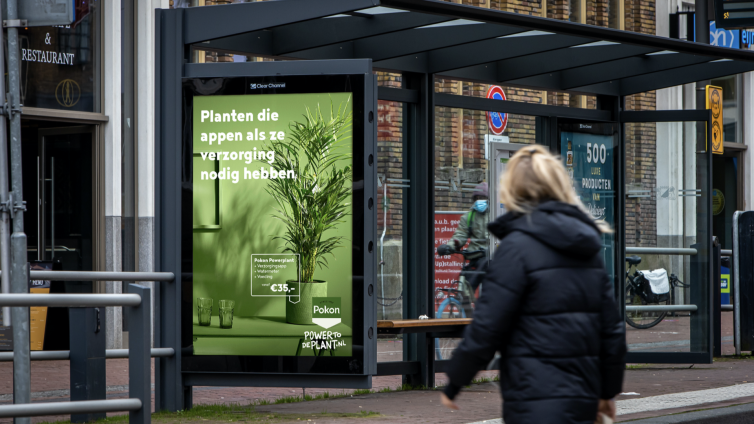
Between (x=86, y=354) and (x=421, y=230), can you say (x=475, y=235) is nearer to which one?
(x=421, y=230)

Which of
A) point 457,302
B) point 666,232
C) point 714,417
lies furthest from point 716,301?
point 714,417

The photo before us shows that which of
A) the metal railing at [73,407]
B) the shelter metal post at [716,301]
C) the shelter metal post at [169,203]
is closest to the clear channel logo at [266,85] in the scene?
the shelter metal post at [169,203]

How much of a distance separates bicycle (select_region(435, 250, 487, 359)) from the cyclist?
20 mm

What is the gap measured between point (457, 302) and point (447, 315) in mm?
170

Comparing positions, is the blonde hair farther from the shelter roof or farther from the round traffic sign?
the round traffic sign

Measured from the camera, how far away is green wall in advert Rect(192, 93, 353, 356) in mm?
7016

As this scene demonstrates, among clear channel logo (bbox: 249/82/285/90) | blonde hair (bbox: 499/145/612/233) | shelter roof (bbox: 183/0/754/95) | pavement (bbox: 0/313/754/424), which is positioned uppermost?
shelter roof (bbox: 183/0/754/95)

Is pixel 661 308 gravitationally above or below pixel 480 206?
below

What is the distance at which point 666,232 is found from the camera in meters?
10.9

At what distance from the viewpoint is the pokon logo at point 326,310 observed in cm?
702

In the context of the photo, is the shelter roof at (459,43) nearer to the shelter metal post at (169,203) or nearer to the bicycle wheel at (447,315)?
the shelter metal post at (169,203)

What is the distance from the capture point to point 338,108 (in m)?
6.97

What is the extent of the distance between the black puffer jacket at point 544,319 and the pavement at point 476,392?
3189mm

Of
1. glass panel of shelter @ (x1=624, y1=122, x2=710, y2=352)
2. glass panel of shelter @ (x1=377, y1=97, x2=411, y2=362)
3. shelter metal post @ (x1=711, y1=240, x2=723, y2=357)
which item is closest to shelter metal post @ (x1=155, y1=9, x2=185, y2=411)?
glass panel of shelter @ (x1=377, y1=97, x2=411, y2=362)
